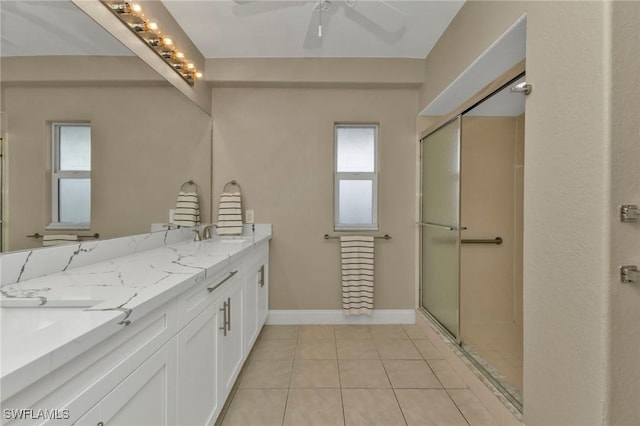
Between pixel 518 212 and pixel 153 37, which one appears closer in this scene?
pixel 153 37

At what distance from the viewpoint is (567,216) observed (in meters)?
1.07

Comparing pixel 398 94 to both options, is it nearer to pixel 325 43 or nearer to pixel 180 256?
pixel 325 43

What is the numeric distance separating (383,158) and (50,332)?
8.56 ft

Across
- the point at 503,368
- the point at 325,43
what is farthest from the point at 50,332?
the point at 325,43

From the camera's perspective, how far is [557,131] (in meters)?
1.12

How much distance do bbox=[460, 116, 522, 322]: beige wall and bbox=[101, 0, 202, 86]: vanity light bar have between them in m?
2.48

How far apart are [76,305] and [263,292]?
1747 mm

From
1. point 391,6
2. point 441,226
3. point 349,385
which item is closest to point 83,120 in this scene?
point 391,6

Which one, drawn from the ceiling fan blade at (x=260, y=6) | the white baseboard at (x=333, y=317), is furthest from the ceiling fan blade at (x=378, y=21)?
the white baseboard at (x=333, y=317)

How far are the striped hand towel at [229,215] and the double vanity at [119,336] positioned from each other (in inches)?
34.1

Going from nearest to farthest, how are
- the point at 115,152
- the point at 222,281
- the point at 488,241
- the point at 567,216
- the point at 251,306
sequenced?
the point at 567,216 < the point at 222,281 < the point at 115,152 < the point at 251,306 < the point at 488,241

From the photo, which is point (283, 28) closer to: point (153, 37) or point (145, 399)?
point (153, 37)

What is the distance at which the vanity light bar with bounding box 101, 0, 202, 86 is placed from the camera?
5.10ft

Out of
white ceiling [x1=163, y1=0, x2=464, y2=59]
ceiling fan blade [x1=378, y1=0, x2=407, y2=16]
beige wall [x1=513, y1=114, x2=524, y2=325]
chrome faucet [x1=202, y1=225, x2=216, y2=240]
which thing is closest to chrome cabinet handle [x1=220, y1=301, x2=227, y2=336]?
chrome faucet [x1=202, y1=225, x2=216, y2=240]
